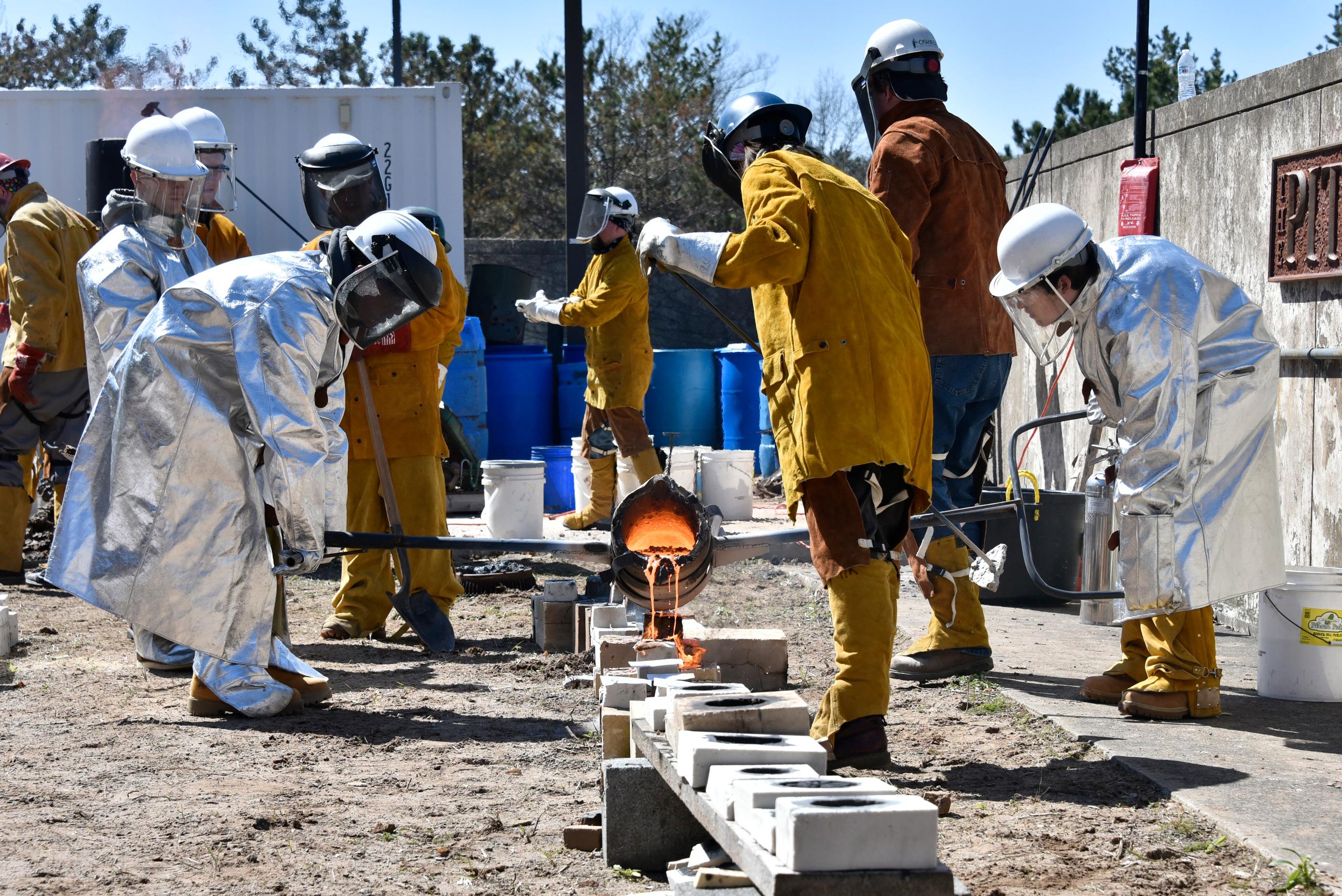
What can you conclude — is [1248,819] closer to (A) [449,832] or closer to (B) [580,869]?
(B) [580,869]

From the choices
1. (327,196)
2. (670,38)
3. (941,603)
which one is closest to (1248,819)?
(941,603)

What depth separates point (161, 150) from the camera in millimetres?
5312

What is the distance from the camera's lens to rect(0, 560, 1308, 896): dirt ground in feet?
9.75

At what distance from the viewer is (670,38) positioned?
27.4 m

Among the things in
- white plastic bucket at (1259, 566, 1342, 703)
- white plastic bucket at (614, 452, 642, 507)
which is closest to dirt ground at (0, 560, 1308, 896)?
white plastic bucket at (1259, 566, 1342, 703)

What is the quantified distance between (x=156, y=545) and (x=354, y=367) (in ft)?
4.96

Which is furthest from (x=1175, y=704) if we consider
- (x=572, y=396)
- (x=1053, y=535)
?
(x=572, y=396)

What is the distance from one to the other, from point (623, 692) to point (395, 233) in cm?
168

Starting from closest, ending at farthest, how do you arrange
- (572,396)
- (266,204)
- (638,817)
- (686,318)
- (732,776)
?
(732,776) → (638,817) → (266,204) → (572,396) → (686,318)

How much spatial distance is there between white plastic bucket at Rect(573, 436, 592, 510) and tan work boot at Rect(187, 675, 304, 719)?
4.27 meters

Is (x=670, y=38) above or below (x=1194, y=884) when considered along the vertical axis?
above

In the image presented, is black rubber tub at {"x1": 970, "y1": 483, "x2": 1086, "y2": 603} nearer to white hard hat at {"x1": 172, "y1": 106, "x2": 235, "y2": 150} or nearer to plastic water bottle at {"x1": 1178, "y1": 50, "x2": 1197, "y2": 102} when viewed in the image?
plastic water bottle at {"x1": 1178, "y1": 50, "x2": 1197, "y2": 102}

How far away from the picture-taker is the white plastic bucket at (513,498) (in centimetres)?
816

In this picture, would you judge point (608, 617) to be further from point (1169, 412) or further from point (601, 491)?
point (601, 491)
